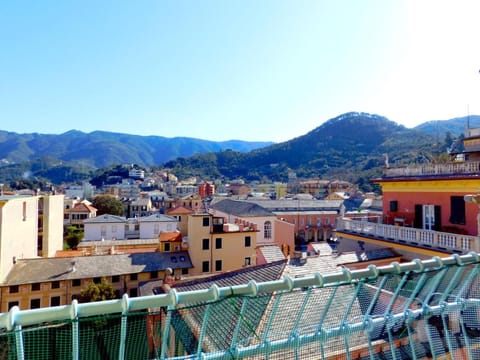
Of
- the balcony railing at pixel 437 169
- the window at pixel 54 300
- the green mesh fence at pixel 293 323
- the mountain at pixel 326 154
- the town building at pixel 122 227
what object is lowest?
the window at pixel 54 300

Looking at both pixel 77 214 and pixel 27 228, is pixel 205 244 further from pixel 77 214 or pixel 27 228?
pixel 77 214

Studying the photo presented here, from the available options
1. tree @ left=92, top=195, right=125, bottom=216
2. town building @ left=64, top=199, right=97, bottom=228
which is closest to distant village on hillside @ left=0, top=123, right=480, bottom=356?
town building @ left=64, top=199, right=97, bottom=228

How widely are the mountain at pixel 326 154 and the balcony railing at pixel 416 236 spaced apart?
282ft

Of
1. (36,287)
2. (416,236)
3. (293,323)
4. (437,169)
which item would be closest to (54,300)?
(36,287)

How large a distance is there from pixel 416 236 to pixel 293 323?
9702mm

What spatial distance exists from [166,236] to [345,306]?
1048 inches

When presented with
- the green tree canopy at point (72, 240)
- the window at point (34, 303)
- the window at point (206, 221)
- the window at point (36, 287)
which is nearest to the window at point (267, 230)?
the window at point (206, 221)

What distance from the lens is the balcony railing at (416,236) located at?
336 inches

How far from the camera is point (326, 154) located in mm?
135375

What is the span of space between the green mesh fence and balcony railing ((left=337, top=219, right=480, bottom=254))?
20.5 ft

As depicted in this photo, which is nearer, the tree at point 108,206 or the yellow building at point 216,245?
the yellow building at point 216,245

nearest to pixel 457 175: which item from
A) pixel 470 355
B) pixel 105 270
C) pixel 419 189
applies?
pixel 419 189

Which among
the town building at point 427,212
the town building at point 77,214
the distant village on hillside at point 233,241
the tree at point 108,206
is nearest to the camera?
the town building at point 427,212

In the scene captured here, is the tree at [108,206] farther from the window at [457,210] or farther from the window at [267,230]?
the window at [457,210]
